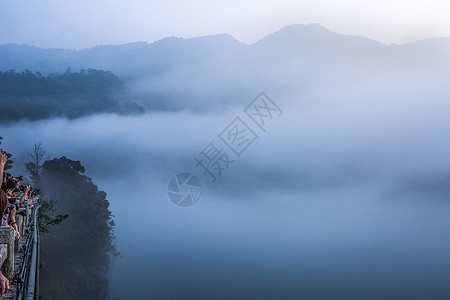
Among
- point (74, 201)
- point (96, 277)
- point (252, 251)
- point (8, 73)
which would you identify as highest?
point (8, 73)

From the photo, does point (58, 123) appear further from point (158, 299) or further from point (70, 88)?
point (158, 299)

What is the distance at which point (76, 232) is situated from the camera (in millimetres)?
31312

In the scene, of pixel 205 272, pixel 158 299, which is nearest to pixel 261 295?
pixel 205 272

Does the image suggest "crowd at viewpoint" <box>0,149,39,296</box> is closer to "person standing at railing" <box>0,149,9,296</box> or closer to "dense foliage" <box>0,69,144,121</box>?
"person standing at railing" <box>0,149,9,296</box>

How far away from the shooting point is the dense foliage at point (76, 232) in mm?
29438

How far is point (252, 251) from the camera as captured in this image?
18312cm

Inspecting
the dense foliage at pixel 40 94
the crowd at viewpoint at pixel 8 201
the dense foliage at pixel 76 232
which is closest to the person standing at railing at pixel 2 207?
the crowd at viewpoint at pixel 8 201

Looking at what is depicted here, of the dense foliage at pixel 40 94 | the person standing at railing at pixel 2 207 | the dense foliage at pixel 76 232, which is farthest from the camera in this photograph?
the dense foliage at pixel 40 94

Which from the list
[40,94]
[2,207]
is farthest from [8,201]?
[40,94]

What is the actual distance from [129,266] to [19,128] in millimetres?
90681

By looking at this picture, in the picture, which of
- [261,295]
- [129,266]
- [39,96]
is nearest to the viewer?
[129,266]

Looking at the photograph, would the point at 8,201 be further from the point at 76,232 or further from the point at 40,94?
the point at 40,94

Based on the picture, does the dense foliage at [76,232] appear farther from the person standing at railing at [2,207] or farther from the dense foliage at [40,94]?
the dense foliage at [40,94]

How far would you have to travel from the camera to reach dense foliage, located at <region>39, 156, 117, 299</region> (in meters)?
29.4
